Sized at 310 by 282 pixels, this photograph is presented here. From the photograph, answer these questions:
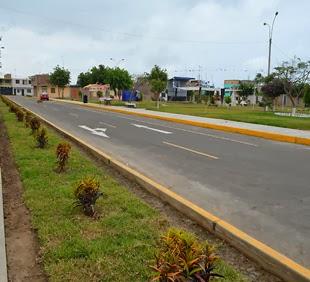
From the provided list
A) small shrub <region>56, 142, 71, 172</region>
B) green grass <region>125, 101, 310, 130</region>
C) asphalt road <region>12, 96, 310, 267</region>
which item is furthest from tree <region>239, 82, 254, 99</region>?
small shrub <region>56, 142, 71, 172</region>

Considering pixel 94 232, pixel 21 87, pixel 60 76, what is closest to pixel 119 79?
pixel 60 76

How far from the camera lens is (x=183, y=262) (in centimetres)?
326

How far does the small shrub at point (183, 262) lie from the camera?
319 cm

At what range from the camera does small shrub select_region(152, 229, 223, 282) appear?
3.19 meters

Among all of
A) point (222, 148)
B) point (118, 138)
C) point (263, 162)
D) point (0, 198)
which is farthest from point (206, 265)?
point (118, 138)

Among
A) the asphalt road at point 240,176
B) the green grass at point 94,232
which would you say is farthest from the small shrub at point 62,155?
the asphalt road at point 240,176

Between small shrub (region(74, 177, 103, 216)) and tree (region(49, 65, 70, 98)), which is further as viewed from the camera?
tree (region(49, 65, 70, 98))

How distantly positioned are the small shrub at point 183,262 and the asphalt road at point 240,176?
157 cm

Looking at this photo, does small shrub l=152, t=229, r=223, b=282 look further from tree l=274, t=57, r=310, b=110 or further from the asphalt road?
tree l=274, t=57, r=310, b=110

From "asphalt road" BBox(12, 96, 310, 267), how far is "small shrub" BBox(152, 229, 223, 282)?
1567 mm

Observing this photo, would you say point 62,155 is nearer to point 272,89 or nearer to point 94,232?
point 94,232

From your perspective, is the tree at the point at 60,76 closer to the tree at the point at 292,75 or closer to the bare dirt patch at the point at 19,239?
the tree at the point at 292,75

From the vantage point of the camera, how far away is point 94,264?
430 cm

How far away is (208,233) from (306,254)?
1255 millimetres
